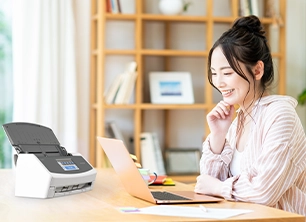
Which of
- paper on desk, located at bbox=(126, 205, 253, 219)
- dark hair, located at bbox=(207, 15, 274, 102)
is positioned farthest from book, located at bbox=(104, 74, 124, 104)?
paper on desk, located at bbox=(126, 205, 253, 219)

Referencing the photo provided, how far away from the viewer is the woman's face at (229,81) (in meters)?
2.10

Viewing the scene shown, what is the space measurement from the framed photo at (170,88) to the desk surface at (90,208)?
2.11 metres

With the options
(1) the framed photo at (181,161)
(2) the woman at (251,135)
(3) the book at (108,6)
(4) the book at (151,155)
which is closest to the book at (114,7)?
(3) the book at (108,6)

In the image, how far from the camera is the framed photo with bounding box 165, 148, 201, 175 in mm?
4391

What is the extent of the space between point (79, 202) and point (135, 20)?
2611mm

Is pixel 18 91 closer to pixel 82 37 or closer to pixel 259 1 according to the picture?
pixel 82 37

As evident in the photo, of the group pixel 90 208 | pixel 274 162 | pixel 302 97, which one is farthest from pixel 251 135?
pixel 302 97

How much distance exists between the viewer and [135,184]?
6.45 feet

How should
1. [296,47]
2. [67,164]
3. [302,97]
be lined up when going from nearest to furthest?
1. [67,164]
2. [302,97]
3. [296,47]

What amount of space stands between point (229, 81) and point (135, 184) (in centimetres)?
47

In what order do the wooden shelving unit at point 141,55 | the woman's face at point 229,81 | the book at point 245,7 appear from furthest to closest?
the book at point 245,7 → the wooden shelving unit at point 141,55 → the woman's face at point 229,81

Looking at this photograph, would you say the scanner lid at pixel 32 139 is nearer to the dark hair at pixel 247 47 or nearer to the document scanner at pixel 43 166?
the document scanner at pixel 43 166

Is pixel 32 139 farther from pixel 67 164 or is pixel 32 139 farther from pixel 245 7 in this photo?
pixel 245 7

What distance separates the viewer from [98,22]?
4.24 meters
